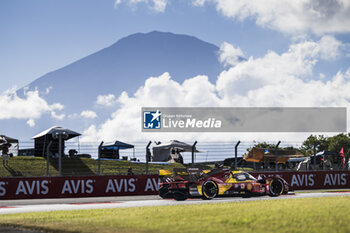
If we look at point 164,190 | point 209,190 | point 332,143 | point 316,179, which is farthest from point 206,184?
point 332,143

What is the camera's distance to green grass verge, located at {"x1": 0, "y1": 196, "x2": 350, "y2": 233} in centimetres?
849

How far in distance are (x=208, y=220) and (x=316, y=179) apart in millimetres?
15268

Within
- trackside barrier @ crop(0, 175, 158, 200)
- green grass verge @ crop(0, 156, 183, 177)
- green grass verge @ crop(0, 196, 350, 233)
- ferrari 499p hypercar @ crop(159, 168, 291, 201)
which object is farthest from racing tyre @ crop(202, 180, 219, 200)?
green grass verge @ crop(0, 156, 183, 177)

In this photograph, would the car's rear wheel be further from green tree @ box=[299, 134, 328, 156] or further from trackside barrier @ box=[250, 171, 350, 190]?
green tree @ box=[299, 134, 328, 156]

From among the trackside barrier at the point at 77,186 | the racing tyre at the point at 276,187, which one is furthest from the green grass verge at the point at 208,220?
the trackside barrier at the point at 77,186

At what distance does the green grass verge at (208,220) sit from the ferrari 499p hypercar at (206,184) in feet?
10.2

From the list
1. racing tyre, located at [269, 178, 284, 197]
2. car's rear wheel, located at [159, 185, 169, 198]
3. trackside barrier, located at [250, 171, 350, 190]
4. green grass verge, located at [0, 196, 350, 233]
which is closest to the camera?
green grass verge, located at [0, 196, 350, 233]

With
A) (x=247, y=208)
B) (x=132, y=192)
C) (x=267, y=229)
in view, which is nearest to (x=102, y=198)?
(x=132, y=192)

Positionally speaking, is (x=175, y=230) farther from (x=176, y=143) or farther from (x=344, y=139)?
(x=344, y=139)

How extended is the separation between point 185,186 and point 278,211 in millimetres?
4849

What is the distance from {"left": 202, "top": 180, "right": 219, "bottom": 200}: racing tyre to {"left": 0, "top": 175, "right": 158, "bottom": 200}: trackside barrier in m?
5.07

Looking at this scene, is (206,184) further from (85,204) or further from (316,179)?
(316,179)

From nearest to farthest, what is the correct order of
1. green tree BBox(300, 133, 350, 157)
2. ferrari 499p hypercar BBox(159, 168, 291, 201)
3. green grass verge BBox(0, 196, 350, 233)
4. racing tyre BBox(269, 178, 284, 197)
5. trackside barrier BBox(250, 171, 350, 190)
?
green grass verge BBox(0, 196, 350, 233) < ferrari 499p hypercar BBox(159, 168, 291, 201) < racing tyre BBox(269, 178, 284, 197) < trackside barrier BBox(250, 171, 350, 190) < green tree BBox(300, 133, 350, 157)

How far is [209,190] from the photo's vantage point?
15.6m
